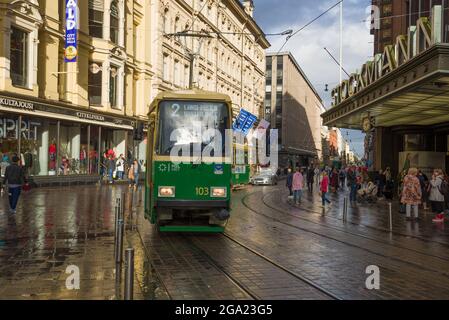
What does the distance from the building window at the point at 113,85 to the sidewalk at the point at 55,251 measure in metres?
18.9

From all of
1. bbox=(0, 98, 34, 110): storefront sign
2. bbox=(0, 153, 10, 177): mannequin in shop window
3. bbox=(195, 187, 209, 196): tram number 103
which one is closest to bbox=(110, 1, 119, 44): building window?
bbox=(0, 98, 34, 110): storefront sign

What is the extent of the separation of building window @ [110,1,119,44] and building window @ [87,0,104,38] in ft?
4.13

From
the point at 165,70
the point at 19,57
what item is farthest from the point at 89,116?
the point at 165,70

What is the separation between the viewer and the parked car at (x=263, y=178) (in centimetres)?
4231

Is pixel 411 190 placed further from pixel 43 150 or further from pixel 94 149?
pixel 94 149

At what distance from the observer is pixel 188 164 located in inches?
453

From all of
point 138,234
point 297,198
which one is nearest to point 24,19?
point 297,198

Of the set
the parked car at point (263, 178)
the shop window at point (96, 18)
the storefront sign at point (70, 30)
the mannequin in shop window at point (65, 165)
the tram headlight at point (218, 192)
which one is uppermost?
the shop window at point (96, 18)

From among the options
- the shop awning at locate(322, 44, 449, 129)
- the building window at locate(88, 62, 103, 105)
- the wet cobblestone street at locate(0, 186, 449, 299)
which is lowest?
the wet cobblestone street at locate(0, 186, 449, 299)

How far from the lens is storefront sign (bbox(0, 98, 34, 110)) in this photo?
78.8 ft

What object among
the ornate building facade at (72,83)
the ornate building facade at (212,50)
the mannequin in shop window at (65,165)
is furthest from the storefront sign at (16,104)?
the ornate building facade at (212,50)

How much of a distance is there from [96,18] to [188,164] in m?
25.6

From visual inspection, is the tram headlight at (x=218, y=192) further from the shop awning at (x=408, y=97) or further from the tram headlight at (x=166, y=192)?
the shop awning at (x=408, y=97)

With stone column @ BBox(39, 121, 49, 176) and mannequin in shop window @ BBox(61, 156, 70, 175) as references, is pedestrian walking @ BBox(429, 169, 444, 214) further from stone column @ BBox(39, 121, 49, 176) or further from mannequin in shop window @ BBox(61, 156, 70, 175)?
mannequin in shop window @ BBox(61, 156, 70, 175)
